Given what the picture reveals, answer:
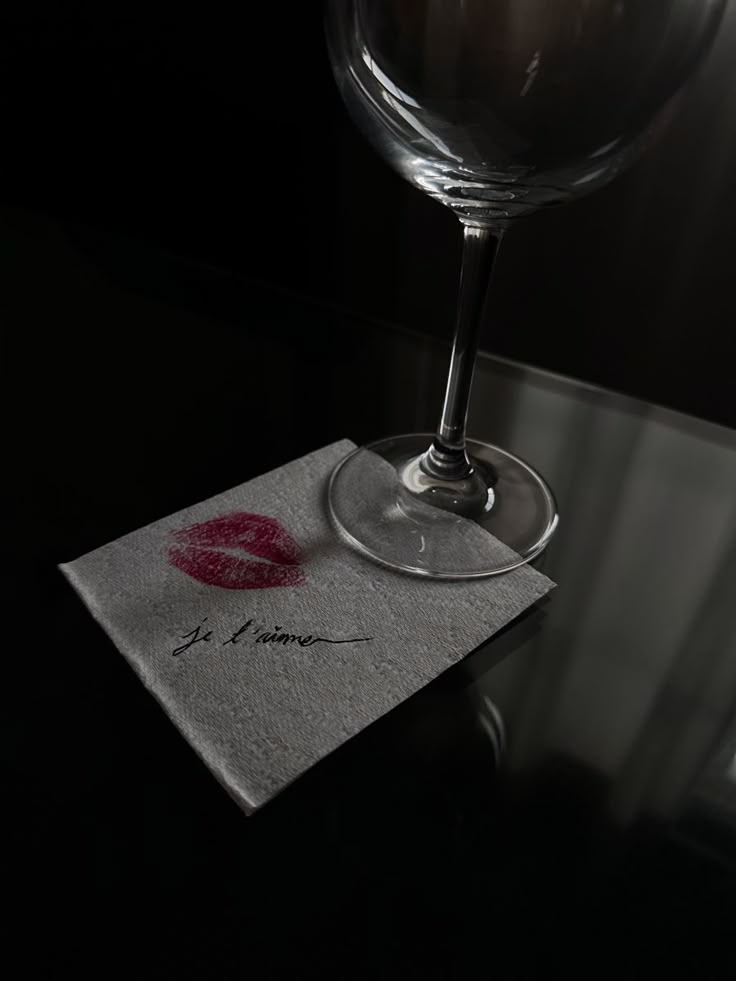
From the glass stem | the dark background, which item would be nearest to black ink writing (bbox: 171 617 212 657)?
the glass stem

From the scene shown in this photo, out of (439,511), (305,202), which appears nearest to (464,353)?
(439,511)

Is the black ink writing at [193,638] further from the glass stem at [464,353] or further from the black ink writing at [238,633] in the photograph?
the glass stem at [464,353]

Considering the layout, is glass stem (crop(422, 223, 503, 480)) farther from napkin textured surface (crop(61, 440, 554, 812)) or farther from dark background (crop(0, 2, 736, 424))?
dark background (crop(0, 2, 736, 424))

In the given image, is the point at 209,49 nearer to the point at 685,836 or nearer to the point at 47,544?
the point at 47,544

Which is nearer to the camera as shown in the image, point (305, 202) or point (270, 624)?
point (270, 624)

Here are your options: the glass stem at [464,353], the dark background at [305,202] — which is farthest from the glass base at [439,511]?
the dark background at [305,202]

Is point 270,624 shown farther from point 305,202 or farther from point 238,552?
point 305,202

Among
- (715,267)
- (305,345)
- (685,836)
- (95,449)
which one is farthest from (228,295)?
(685,836)
